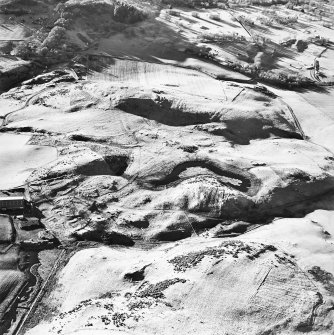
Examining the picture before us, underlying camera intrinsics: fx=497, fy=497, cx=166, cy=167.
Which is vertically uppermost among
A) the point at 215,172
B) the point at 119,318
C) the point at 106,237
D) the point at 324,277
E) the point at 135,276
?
the point at 324,277

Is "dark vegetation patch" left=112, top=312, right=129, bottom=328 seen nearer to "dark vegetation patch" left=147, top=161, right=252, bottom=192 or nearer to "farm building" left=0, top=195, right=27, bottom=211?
"farm building" left=0, top=195, right=27, bottom=211

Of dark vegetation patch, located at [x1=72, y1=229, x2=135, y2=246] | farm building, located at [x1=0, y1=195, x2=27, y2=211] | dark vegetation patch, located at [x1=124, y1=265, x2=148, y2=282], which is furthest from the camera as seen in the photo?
farm building, located at [x1=0, y1=195, x2=27, y2=211]

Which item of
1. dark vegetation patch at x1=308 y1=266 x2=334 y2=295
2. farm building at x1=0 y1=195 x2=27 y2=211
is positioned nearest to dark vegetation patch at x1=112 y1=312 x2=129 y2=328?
dark vegetation patch at x1=308 y1=266 x2=334 y2=295

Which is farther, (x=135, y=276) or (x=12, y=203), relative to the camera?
(x=12, y=203)

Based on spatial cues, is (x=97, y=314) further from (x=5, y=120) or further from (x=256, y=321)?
(x=5, y=120)

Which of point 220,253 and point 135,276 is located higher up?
point 220,253

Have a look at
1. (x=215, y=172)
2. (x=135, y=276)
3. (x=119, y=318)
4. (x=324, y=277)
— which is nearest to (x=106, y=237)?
(x=135, y=276)

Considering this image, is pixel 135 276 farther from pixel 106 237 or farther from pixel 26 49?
pixel 26 49

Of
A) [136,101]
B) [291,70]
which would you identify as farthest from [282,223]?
[291,70]

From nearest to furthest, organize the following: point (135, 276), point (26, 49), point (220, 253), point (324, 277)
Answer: point (324, 277) < point (135, 276) < point (220, 253) < point (26, 49)
